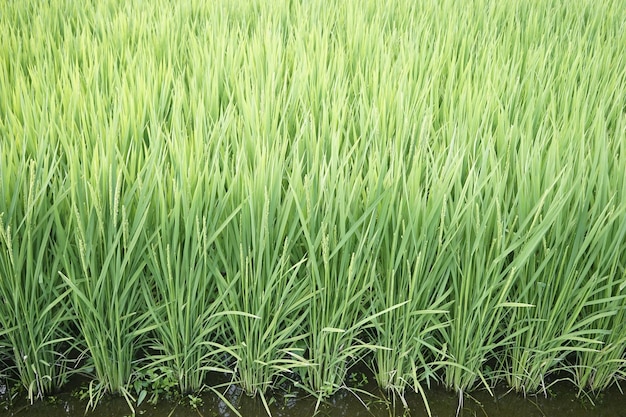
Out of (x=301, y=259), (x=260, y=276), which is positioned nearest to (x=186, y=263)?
(x=260, y=276)

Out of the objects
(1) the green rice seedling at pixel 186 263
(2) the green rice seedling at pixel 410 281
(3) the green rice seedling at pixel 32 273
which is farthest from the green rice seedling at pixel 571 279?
(3) the green rice seedling at pixel 32 273

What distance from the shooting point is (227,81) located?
1.76 metres

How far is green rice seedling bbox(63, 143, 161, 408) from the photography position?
3.89 ft

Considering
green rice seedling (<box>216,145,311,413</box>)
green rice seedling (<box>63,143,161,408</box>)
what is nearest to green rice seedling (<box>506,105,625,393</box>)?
green rice seedling (<box>216,145,311,413</box>)

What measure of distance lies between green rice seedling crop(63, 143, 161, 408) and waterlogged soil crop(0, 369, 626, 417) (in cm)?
6

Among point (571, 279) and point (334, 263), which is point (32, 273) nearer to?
point (334, 263)

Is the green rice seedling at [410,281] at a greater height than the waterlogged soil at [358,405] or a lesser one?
greater

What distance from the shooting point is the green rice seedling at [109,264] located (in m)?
1.19

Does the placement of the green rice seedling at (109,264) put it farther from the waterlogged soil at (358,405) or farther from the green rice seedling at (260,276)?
the green rice seedling at (260,276)

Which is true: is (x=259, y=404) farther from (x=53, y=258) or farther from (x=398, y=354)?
(x=53, y=258)

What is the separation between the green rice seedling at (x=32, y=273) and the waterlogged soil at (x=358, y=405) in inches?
2.8

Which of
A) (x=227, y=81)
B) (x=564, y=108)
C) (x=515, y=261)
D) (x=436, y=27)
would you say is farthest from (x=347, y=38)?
(x=515, y=261)

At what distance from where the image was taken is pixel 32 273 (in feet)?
4.06

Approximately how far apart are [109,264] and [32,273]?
0.16 metres
